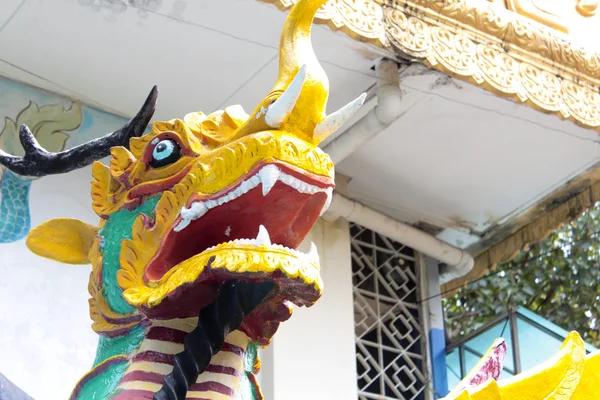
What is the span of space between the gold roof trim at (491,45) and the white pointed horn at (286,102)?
1337 mm

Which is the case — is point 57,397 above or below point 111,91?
below

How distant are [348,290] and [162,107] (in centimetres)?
92

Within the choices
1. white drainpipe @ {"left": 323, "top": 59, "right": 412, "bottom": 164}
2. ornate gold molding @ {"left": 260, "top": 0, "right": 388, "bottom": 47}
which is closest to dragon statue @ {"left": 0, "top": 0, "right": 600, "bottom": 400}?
ornate gold molding @ {"left": 260, "top": 0, "right": 388, "bottom": 47}

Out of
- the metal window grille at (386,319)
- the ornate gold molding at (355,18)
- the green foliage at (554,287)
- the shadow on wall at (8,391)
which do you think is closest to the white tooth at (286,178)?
the shadow on wall at (8,391)

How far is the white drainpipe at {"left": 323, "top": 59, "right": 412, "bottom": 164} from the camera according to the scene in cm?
327

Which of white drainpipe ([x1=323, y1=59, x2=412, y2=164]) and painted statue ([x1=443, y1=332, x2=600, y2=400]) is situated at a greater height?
white drainpipe ([x1=323, y1=59, x2=412, y2=164])

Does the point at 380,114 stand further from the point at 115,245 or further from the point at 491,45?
the point at 115,245

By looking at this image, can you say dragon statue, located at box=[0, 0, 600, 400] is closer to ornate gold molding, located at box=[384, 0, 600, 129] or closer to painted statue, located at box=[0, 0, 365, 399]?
painted statue, located at box=[0, 0, 365, 399]

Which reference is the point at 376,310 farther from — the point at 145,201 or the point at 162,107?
the point at 145,201

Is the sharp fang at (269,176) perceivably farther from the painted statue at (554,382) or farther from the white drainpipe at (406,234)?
the white drainpipe at (406,234)

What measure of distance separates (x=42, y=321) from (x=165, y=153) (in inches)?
55.3

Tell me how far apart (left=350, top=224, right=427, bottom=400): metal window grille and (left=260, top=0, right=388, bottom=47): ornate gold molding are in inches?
43.0

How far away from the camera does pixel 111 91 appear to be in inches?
135

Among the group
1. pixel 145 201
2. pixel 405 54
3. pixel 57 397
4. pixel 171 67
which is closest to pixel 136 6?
pixel 171 67
